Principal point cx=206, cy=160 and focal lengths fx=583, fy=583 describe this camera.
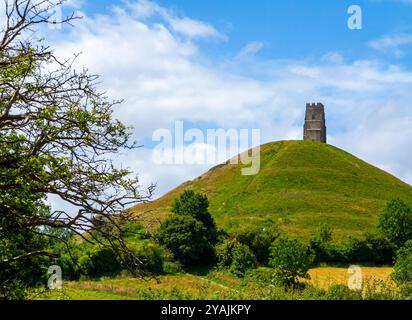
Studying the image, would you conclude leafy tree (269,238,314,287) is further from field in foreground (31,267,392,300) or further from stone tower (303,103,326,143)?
stone tower (303,103,326,143)

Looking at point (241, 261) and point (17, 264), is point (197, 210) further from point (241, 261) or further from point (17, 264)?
point (17, 264)

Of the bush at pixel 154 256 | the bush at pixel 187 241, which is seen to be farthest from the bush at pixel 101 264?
the bush at pixel 187 241

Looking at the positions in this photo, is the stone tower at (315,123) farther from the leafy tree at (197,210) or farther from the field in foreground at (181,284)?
the field in foreground at (181,284)

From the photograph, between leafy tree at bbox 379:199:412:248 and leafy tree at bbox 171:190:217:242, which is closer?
leafy tree at bbox 171:190:217:242

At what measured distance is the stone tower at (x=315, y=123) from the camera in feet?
468

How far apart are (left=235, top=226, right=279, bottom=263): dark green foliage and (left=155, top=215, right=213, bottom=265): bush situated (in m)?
4.61

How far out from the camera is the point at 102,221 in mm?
15828

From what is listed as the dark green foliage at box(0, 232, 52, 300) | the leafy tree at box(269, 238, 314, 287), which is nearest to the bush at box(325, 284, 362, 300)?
the dark green foliage at box(0, 232, 52, 300)

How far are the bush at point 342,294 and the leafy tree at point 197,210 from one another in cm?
5266

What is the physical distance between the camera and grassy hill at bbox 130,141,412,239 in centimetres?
9219

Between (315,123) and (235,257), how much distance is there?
8265 cm

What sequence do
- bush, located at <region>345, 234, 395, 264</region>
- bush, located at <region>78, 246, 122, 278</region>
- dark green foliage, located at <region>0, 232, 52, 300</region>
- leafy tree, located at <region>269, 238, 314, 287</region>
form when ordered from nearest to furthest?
dark green foliage, located at <region>0, 232, 52, 300</region> → leafy tree, located at <region>269, 238, 314, 287</region> → bush, located at <region>78, 246, 122, 278</region> → bush, located at <region>345, 234, 395, 264</region>

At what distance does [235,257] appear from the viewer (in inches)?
2650
